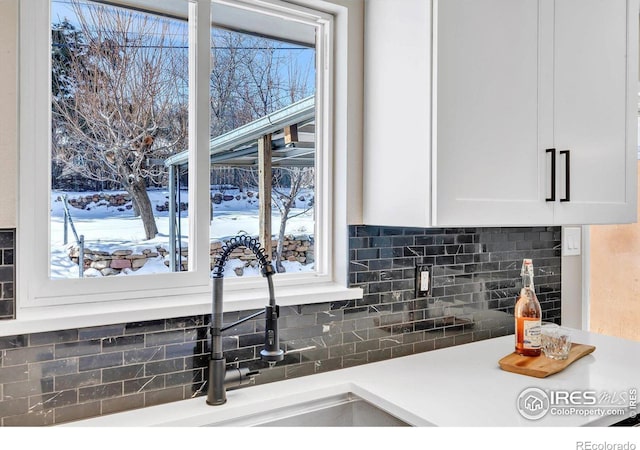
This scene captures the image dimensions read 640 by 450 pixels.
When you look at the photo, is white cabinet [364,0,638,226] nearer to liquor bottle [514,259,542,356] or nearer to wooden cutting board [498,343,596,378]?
liquor bottle [514,259,542,356]

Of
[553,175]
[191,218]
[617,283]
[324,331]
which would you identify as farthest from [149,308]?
[617,283]

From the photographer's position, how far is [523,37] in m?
1.59

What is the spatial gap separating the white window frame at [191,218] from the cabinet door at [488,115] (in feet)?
1.28

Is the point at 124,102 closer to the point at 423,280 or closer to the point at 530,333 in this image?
the point at 423,280

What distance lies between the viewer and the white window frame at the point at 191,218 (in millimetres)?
1226

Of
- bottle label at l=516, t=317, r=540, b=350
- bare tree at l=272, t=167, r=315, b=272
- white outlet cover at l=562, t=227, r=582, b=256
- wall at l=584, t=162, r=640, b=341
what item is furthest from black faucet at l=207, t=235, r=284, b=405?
wall at l=584, t=162, r=640, b=341

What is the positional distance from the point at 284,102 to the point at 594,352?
1441mm

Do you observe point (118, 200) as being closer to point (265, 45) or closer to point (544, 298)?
point (265, 45)

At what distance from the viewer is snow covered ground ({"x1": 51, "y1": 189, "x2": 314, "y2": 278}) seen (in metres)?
1.31

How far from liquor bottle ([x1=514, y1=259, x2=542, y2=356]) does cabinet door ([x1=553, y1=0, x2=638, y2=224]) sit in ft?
0.93

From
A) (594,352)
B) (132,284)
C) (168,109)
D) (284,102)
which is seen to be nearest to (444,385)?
(594,352)

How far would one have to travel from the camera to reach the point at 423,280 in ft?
6.06

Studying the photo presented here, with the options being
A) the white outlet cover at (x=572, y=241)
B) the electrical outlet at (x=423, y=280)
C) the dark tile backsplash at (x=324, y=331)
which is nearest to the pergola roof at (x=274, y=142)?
the dark tile backsplash at (x=324, y=331)

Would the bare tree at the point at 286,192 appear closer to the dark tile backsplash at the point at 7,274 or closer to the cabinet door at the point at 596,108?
the dark tile backsplash at the point at 7,274
